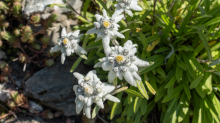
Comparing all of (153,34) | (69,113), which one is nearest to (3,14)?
(69,113)

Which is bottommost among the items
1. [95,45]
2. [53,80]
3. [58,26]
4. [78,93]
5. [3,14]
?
[53,80]

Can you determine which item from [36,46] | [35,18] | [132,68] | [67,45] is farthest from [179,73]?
[36,46]

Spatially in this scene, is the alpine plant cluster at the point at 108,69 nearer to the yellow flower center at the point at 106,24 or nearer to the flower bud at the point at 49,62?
the yellow flower center at the point at 106,24

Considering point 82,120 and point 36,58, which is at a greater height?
point 36,58

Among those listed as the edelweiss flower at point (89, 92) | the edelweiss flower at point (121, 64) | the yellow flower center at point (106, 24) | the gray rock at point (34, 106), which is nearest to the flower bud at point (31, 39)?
the gray rock at point (34, 106)

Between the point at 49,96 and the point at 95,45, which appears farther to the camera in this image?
the point at 49,96

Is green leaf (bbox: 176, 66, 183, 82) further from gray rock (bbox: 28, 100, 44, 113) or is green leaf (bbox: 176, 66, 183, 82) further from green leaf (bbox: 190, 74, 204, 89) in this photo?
gray rock (bbox: 28, 100, 44, 113)

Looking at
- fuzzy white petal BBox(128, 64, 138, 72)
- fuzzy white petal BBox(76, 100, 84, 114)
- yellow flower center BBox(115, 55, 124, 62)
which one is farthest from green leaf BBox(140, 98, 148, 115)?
yellow flower center BBox(115, 55, 124, 62)

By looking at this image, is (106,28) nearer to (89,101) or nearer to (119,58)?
(119,58)

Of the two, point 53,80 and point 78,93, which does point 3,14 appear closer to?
point 53,80
